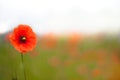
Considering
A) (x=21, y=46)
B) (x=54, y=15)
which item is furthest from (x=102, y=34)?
(x=21, y=46)

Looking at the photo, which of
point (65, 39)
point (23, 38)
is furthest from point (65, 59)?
point (23, 38)

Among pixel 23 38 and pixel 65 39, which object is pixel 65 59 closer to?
pixel 65 39

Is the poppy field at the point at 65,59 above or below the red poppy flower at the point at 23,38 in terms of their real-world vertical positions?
below

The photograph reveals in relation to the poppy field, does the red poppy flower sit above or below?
above

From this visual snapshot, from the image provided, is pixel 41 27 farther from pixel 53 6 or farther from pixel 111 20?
pixel 111 20
